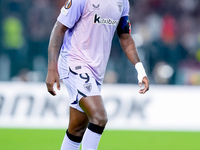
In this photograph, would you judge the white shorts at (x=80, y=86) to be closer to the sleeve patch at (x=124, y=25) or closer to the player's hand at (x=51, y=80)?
the player's hand at (x=51, y=80)

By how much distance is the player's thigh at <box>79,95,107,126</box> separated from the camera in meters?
4.72

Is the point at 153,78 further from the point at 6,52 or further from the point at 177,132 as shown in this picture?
the point at 6,52

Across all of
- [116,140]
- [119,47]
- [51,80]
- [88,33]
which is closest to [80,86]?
[51,80]

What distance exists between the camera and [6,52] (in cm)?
1290

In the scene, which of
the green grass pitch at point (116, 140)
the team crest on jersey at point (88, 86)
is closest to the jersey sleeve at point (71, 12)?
the team crest on jersey at point (88, 86)

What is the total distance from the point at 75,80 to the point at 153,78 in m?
8.48

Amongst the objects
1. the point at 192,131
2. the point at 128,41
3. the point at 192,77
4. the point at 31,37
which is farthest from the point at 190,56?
the point at 128,41

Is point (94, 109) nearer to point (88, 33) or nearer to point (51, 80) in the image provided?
point (51, 80)

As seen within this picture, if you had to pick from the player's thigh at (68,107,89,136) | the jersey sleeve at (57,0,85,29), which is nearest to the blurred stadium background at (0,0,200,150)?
the player's thigh at (68,107,89,136)

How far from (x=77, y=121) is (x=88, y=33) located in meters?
0.89

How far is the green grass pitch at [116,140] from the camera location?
27.2 ft

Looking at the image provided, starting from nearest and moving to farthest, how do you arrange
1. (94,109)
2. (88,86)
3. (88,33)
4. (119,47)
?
(94,109), (88,86), (88,33), (119,47)

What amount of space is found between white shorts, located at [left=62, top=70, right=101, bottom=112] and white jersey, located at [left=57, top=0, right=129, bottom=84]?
0.06m

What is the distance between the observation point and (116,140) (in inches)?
366
